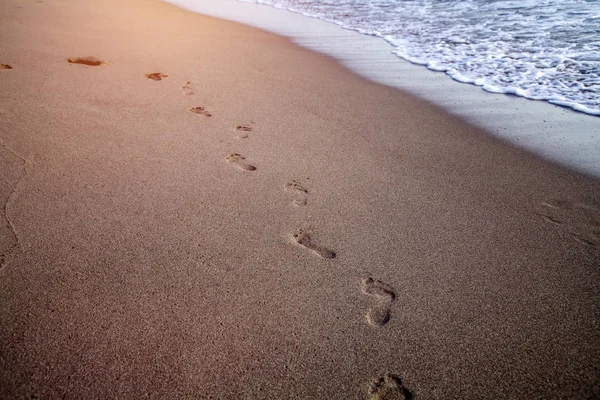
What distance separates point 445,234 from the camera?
2.04 m

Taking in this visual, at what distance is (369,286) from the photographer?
1.71 metres

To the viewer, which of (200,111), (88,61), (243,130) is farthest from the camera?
(88,61)

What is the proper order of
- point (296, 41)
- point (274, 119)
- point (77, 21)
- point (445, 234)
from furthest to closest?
point (296, 41), point (77, 21), point (274, 119), point (445, 234)

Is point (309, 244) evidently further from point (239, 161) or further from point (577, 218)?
point (577, 218)

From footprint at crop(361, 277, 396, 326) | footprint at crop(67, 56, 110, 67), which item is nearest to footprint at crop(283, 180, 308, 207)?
footprint at crop(361, 277, 396, 326)

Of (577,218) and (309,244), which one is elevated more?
(577,218)

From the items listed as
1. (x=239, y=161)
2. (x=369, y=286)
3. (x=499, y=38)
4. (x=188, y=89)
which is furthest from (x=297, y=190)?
(x=499, y=38)

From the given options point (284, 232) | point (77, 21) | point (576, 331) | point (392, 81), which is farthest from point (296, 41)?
point (576, 331)

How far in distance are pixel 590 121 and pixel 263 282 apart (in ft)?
10.6

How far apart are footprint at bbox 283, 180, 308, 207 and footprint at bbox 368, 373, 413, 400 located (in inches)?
41.9

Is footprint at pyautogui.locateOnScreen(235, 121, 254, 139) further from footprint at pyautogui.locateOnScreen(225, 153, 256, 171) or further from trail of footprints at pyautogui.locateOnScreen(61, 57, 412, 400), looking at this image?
footprint at pyautogui.locateOnScreen(225, 153, 256, 171)

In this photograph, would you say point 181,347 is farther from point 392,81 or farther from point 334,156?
point 392,81

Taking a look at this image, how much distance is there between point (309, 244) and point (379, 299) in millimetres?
445

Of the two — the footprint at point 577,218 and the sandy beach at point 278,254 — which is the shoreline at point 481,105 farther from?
the footprint at point 577,218
